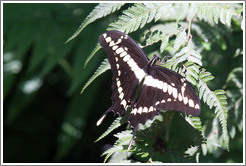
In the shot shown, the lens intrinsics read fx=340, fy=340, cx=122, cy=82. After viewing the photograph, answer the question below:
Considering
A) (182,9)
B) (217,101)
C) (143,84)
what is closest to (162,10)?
(182,9)

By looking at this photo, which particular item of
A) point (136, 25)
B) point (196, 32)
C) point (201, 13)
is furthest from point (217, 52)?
point (136, 25)

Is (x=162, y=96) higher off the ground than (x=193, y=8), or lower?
lower

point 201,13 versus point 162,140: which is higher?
point 201,13

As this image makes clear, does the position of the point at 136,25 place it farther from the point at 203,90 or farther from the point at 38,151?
the point at 38,151

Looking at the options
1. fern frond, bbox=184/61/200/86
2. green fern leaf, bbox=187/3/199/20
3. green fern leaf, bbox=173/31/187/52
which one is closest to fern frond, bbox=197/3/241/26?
green fern leaf, bbox=187/3/199/20

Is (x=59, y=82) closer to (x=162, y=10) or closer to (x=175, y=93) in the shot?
(x=162, y=10)

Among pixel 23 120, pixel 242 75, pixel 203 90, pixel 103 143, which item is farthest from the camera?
pixel 23 120

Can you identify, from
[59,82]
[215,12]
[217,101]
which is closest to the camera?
[217,101]
